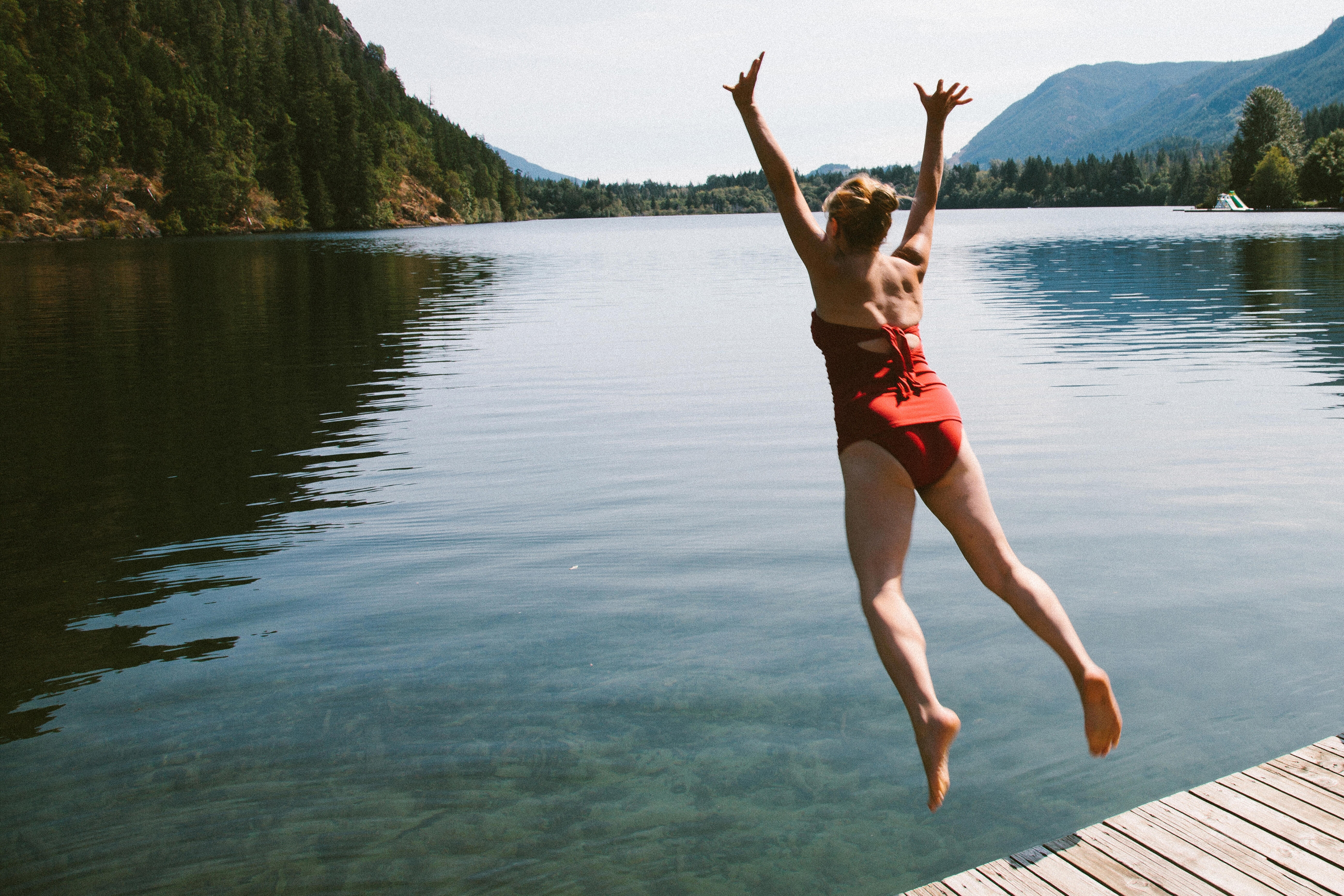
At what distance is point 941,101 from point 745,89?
45.4 inches

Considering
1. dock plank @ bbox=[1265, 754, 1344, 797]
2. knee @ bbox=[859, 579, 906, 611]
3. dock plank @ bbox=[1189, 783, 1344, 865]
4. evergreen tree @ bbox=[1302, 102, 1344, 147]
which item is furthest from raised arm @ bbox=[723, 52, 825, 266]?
evergreen tree @ bbox=[1302, 102, 1344, 147]

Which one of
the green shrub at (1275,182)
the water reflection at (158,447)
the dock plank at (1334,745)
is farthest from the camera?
the green shrub at (1275,182)

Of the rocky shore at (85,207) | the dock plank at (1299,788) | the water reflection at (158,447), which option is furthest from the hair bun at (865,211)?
the rocky shore at (85,207)

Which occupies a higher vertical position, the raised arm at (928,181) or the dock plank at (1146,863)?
the raised arm at (928,181)

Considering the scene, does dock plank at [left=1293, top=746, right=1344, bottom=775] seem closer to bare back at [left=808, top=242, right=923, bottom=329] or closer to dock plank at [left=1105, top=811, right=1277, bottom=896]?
dock plank at [left=1105, top=811, right=1277, bottom=896]

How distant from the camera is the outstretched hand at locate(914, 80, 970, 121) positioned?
4.48 meters

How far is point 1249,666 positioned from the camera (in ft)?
19.0

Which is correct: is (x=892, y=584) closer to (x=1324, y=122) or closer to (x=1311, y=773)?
(x=1311, y=773)

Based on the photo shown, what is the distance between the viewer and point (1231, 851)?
353cm

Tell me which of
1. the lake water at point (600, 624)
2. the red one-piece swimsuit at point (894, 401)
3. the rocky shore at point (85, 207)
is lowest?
the lake water at point (600, 624)

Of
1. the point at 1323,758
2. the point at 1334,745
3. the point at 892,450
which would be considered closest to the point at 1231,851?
the point at 1323,758

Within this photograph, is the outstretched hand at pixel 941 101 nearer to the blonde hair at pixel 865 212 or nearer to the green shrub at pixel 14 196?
the blonde hair at pixel 865 212

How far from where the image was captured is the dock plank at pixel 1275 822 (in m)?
3.50

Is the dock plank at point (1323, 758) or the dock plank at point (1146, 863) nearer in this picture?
the dock plank at point (1146, 863)
